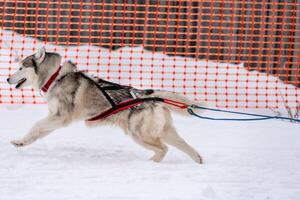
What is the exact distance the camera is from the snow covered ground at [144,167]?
350 centimetres

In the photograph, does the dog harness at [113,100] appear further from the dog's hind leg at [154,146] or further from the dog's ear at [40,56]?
the dog's hind leg at [154,146]

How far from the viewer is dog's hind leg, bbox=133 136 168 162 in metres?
4.42

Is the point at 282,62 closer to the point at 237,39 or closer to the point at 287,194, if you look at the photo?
the point at 237,39

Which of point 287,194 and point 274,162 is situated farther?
point 274,162

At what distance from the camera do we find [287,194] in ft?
11.9

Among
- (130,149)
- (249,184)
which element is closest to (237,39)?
(130,149)

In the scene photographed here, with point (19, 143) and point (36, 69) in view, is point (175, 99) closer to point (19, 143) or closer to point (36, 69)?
point (36, 69)

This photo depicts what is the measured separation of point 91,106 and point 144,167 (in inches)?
29.8

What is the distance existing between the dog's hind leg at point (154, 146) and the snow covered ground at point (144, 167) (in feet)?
0.29

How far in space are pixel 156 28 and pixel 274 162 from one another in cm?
410

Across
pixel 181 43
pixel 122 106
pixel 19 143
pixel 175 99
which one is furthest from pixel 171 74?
pixel 19 143

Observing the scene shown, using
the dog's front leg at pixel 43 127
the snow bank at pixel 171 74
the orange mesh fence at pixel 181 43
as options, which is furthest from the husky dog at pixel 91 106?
the orange mesh fence at pixel 181 43

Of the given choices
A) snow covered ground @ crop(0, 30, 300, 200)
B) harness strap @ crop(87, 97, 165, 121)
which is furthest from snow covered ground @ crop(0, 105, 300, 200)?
harness strap @ crop(87, 97, 165, 121)

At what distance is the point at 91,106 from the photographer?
4.59 meters
